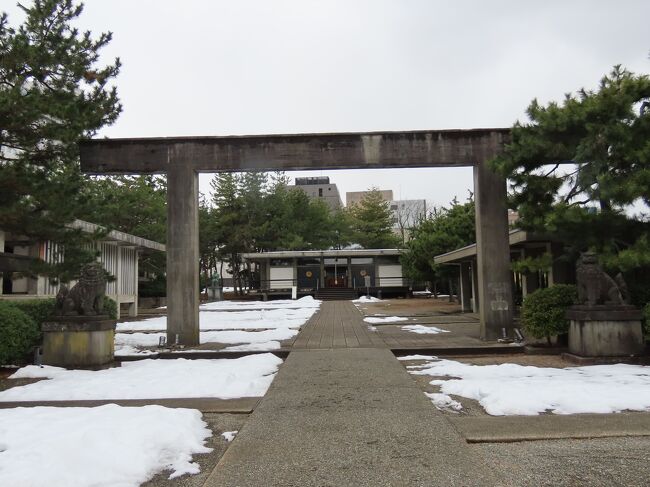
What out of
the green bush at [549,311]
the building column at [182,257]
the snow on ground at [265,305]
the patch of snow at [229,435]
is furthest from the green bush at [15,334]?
the snow on ground at [265,305]

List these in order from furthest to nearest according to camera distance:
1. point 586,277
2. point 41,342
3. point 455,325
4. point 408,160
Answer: point 455,325, point 408,160, point 41,342, point 586,277

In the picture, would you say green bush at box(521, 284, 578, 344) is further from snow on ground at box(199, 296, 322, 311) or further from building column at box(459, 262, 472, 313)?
snow on ground at box(199, 296, 322, 311)

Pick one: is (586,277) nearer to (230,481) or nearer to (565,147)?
(565,147)

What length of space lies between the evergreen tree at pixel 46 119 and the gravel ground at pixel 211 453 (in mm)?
5509

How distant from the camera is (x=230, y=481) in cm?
362

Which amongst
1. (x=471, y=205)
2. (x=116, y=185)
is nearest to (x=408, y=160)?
(x=471, y=205)

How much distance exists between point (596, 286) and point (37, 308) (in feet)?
31.9

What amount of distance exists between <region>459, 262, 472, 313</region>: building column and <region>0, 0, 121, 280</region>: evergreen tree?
55.1ft

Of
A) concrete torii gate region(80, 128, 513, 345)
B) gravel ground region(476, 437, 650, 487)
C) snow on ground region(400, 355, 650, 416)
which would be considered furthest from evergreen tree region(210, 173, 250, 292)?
gravel ground region(476, 437, 650, 487)

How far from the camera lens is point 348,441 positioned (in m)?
4.46

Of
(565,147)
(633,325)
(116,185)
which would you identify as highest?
(116,185)

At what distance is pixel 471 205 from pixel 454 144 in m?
16.0

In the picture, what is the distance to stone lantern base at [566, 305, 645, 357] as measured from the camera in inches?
327

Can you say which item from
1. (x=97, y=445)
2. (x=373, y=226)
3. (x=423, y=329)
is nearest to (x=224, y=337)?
(x=423, y=329)
